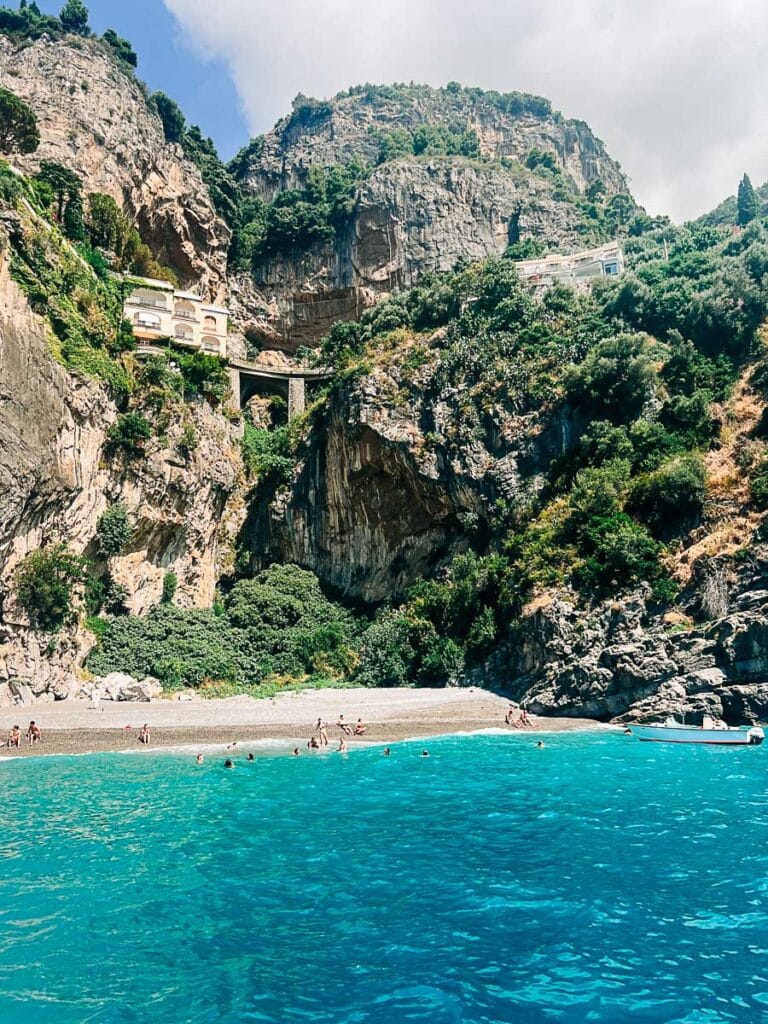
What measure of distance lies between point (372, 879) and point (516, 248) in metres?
57.4

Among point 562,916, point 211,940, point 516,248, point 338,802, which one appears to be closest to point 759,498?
point 338,802

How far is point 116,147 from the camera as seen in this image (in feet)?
148

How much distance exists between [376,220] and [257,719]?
43376 mm

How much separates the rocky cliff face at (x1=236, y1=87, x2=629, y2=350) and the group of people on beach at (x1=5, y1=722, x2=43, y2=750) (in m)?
40.8

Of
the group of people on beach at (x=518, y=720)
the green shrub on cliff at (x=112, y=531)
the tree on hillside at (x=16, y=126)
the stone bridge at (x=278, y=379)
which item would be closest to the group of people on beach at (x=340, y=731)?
the group of people on beach at (x=518, y=720)

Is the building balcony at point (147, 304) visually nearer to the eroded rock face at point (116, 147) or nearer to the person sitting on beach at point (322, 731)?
the eroded rock face at point (116, 147)

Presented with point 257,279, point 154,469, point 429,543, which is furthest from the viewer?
point 257,279

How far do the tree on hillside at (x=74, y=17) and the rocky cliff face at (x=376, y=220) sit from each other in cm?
1842

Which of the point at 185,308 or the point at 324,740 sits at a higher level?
the point at 185,308

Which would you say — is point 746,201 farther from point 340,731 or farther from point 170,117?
point 340,731

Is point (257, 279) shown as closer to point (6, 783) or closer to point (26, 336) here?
point (26, 336)

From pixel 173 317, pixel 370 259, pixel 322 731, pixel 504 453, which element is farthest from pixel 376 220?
pixel 322 731

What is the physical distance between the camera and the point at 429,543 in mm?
40312

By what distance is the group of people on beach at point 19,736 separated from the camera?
20.5m
